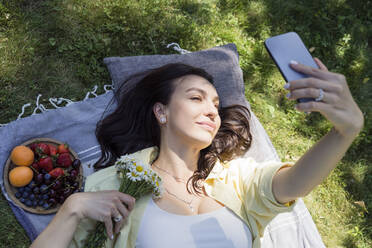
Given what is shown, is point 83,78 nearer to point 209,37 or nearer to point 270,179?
point 209,37

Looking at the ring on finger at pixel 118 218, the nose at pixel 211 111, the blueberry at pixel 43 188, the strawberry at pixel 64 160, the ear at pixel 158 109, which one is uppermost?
the nose at pixel 211 111

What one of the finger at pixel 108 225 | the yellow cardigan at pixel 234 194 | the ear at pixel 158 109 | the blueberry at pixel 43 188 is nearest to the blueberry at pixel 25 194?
the blueberry at pixel 43 188

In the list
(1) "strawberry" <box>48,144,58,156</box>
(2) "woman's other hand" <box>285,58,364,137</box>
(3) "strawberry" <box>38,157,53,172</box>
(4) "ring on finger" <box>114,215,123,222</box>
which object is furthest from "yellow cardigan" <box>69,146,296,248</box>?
(2) "woman's other hand" <box>285,58,364,137</box>

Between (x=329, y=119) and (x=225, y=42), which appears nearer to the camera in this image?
(x=329, y=119)

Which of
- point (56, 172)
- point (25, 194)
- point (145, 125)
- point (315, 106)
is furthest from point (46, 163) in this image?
→ point (315, 106)

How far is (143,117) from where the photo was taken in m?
3.99

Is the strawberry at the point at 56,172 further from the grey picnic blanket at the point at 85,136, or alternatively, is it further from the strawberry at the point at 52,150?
the grey picnic blanket at the point at 85,136

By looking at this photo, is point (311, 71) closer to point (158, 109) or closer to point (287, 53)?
point (287, 53)

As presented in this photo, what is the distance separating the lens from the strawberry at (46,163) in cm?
356

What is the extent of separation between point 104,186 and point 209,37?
9.48 feet

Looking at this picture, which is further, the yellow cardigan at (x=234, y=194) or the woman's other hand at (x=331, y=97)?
the yellow cardigan at (x=234, y=194)

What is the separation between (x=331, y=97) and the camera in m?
2.14

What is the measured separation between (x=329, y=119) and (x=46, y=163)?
9.34 ft

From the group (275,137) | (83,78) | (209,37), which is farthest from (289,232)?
(83,78)
